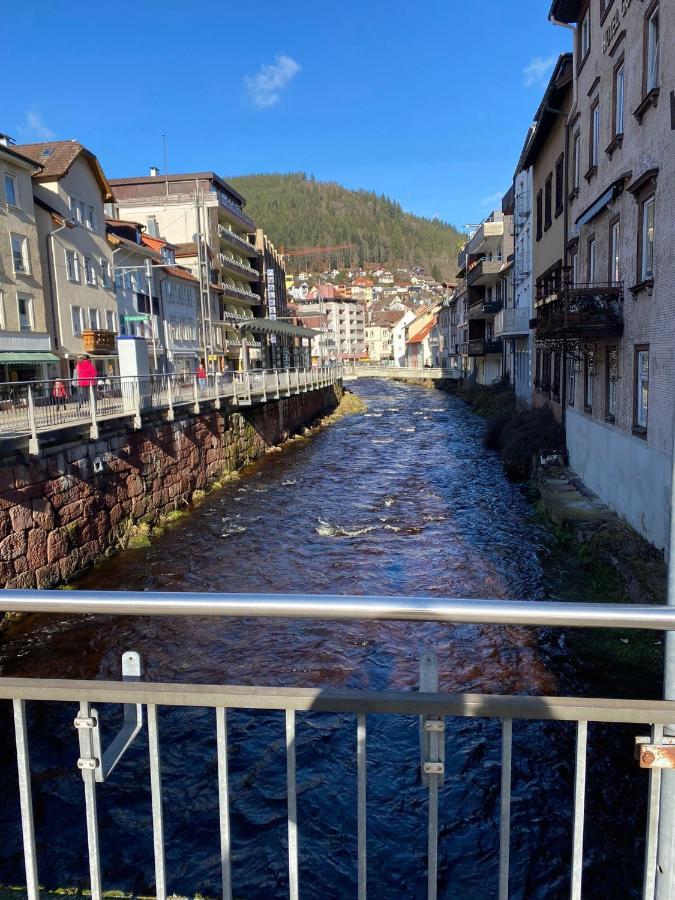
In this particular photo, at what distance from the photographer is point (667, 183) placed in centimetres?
1016

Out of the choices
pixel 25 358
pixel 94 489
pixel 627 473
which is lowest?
pixel 94 489

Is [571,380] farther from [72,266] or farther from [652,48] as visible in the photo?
[72,266]

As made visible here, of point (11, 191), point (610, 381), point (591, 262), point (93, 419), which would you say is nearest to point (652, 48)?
point (591, 262)

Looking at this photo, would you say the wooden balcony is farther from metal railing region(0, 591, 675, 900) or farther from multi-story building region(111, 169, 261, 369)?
metal railing region(0, 591, 675, 900)

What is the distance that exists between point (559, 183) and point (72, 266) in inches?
776

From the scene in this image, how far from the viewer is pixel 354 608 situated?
6.37 ft

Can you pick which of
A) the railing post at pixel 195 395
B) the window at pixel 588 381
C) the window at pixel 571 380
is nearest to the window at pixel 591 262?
the window at pixel 588 381

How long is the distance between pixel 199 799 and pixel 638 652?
548cm

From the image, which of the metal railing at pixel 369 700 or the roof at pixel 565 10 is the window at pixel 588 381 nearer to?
the roof at pixel 565 10

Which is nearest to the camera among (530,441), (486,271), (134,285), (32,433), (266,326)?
(32,433)

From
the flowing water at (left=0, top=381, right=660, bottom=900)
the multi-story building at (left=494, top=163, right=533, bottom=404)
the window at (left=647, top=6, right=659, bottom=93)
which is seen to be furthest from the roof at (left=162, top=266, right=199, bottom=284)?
the window at (left=647, top=6, right=659, bottom=93)

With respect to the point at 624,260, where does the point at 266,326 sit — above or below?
above

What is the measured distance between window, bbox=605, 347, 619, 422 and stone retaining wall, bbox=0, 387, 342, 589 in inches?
414

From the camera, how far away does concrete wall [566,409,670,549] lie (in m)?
10.2
